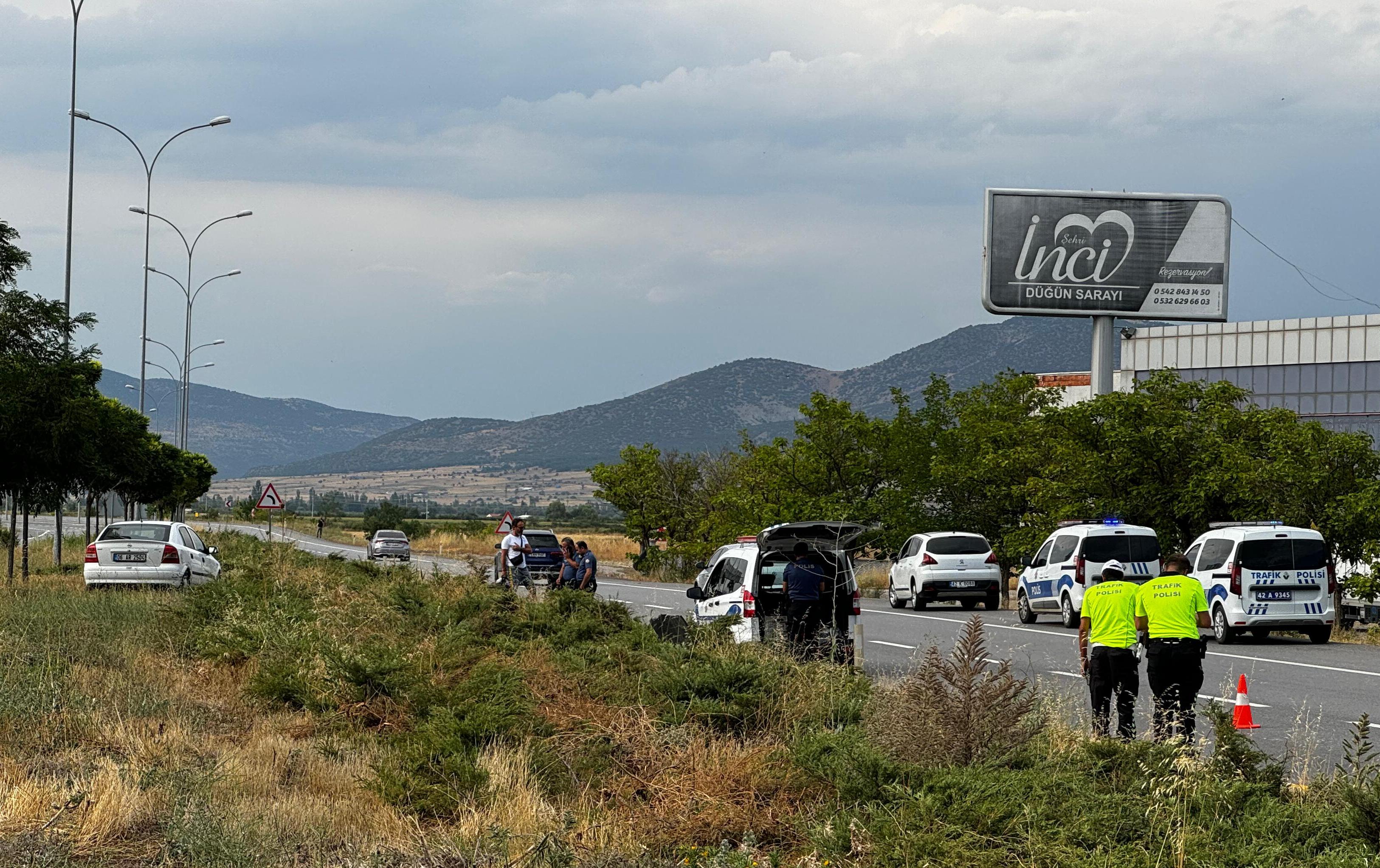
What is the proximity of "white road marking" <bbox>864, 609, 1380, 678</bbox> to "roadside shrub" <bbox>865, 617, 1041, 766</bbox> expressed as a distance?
949 centimetres

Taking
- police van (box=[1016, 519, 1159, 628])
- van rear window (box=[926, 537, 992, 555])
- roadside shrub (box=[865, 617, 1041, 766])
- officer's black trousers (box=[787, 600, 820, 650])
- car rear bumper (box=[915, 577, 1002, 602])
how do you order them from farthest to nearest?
van rear window (box=[926, 537, 992, 555]) < car rear bumper (box=[915, 577, 1002, 602]) < police van (box=[1016, 519, 1159, 628]) < officer's black trousers (box=[787, 600, 820, 650]) < roadside shrub (box=[865, 617, 1041, 766])

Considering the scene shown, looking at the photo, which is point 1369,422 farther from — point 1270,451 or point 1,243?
point 1,243

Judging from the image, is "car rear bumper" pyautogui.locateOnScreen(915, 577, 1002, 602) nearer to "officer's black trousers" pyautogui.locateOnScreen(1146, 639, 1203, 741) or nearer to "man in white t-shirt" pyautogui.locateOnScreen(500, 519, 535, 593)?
"man in white t-shirt" pyautogui.locateOnScreen(500, 519, 535, 593)

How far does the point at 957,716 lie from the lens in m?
8.98

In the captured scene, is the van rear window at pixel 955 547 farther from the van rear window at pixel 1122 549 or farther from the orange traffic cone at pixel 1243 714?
the orange traffic cone at pixel 1243 714

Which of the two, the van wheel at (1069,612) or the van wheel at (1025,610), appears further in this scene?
the van wheel at (1025,610)

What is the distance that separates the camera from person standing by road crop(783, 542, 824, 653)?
16.0 metres

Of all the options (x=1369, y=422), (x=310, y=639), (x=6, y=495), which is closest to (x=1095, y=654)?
(x=310, y=639)

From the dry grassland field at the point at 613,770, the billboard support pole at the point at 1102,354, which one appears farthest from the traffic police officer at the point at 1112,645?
the billboard support pole at the point at 1102,354

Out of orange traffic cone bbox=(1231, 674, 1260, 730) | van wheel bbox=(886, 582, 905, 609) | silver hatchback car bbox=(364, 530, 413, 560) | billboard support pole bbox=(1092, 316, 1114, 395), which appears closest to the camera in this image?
orange traffic cone bbox=(1231, 674, 1260, 730)

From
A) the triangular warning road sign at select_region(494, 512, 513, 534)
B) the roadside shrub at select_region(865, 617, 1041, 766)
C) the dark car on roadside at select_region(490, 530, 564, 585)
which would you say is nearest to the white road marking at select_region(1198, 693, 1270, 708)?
the roadside shrub at select_region(865, 617, 1041, 766)

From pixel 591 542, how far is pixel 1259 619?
66443 millimetres

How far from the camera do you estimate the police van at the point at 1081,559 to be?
1027 inches

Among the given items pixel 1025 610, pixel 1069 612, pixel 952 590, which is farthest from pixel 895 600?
pixel 1069 612
